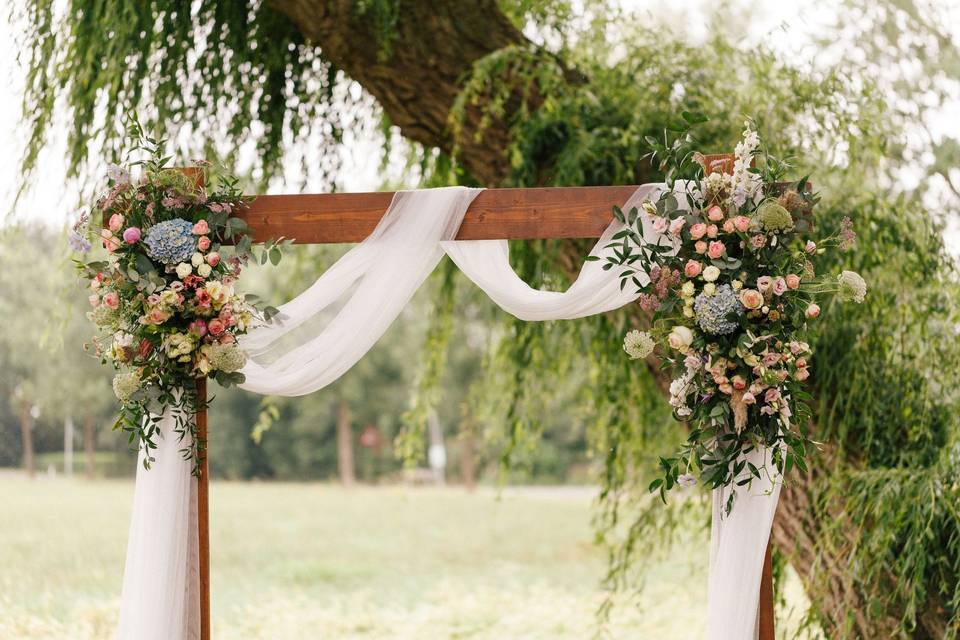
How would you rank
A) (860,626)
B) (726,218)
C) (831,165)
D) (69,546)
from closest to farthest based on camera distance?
(726,218)
(860,626)
(831,165)
(69,546)

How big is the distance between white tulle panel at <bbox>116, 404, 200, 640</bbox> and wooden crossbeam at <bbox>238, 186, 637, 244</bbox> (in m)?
0.63

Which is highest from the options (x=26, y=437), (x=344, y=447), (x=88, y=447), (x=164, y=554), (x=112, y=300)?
(x=112, y=300)

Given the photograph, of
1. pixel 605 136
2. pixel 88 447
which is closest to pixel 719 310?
pixel 605 136

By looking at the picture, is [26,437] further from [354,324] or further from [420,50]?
[354,324]

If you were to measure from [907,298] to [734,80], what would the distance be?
949 mm

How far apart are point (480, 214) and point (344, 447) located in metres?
10.1

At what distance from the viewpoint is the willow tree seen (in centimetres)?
292

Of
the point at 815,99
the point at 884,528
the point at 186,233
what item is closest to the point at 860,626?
the point at 884,528

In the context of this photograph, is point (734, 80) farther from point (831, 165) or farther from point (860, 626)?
point (860, 626)

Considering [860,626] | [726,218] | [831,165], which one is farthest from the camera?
[831,165]

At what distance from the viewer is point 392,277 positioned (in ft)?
8.68

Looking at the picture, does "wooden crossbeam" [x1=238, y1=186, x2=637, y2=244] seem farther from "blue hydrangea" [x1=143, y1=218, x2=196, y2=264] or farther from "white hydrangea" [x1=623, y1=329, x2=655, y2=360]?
"white hydrangea" [x1=623, y1=329, x2=655, y2=360]

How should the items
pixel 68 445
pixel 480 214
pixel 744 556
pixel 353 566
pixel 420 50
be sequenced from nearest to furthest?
pixel 744 556 < pixel 480 214 < pixel 420 50 < pixel 353 566 < pixel 68 445

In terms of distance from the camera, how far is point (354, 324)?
2.67 meters
